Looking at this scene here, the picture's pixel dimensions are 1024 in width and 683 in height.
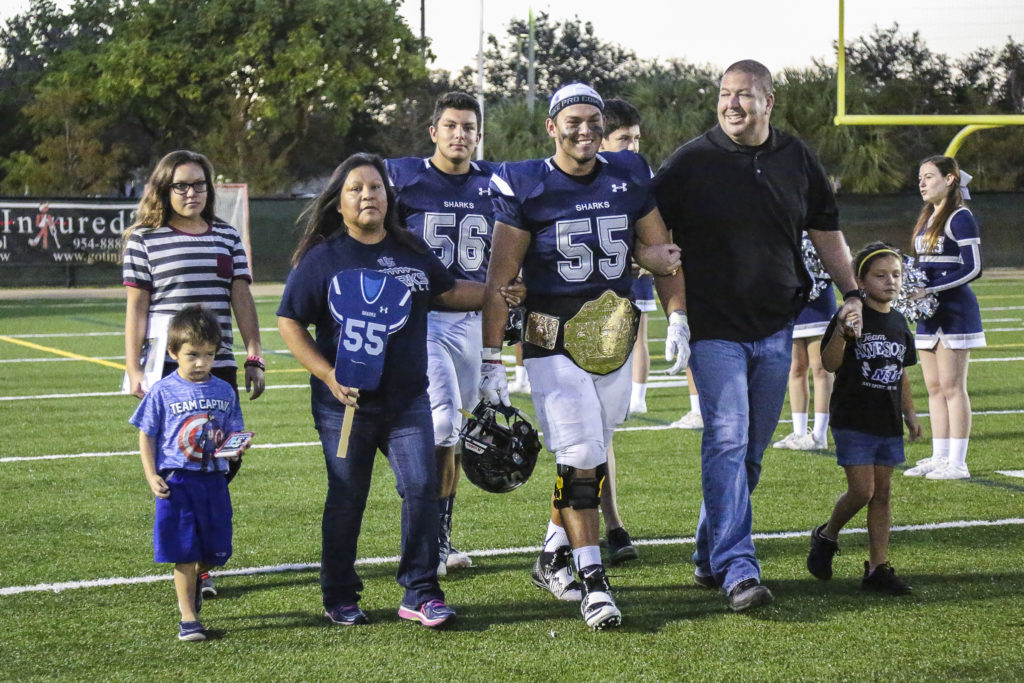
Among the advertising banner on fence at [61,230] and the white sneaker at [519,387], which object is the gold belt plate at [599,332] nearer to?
the white sneaker at [519,387]

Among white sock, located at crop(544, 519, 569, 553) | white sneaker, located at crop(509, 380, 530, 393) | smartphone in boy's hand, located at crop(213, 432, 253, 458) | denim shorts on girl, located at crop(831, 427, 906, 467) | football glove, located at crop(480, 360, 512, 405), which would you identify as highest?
football glove, located at crop(480, 360, 512, 405)

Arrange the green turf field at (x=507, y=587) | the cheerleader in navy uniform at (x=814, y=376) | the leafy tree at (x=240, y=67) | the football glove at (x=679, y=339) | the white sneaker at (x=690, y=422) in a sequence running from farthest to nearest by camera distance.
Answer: the leafy tree at (x=240, y=67) < the white sneaker at (x=690, y=422) < the cheerleader in navy uniform at (x=814, y=376) < the football glove at (x=679, y=339) < the green turf field at (x=507, y=587)

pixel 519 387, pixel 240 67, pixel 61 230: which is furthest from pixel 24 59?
pixel 519 387

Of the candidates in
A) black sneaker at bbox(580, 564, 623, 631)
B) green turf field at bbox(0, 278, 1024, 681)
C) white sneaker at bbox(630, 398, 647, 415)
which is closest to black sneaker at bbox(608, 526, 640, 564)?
green turf field at bbox(0, 278, 1024, 681)

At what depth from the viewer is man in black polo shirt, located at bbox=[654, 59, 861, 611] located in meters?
5.41

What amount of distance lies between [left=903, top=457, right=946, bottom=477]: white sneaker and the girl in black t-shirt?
277 centimetres

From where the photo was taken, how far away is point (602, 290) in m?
5.31

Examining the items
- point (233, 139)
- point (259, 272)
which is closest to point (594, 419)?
point (259, 272)

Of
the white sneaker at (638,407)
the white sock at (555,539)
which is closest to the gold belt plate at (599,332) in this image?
the white sock at (555,539)

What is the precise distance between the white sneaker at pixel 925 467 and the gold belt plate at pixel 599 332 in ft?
12.2

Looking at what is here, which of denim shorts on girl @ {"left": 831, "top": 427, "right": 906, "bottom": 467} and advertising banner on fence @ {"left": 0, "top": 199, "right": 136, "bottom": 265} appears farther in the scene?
advertising banner on fence @ {"left": 0, "top": 199, "right": 136, "bottom": 265}

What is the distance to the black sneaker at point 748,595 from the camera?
521 cm

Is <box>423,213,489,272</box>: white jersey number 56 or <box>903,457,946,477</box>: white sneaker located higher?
<box>423,213,489,272</box>: white jersey number 56

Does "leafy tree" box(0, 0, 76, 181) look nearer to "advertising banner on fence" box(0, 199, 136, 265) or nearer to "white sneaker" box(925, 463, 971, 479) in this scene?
"advertising banner on fence" box(0, 199, 136, 265)
